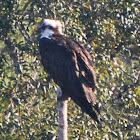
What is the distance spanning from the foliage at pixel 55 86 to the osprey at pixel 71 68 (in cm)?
46

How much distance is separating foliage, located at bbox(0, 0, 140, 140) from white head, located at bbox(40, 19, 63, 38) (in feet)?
0.87

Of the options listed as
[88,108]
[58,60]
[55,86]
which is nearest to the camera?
[88,108]

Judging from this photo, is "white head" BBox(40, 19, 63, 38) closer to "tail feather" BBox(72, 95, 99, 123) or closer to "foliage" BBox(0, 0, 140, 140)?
"foliage" BBox(0, 0, 140, 140)

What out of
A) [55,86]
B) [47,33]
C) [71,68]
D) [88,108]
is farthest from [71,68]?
[55,86]

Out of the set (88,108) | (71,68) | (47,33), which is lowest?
(88,108)

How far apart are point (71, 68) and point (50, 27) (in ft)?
2.28

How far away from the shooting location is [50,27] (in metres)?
6.79

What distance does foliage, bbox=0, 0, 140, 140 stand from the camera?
6.84 meters

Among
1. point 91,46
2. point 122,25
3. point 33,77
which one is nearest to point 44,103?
point 33,77

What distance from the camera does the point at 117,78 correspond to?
7539 millimetres

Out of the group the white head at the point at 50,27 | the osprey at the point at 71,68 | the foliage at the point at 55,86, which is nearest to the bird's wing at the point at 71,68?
the osprey at the point at 71,68

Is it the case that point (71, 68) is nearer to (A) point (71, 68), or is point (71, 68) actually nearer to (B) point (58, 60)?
(A) point (71, 68)

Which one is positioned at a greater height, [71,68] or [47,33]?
[47,33]

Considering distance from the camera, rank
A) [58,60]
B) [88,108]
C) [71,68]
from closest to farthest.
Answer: [88,108]
[71,68]
[58,60]
